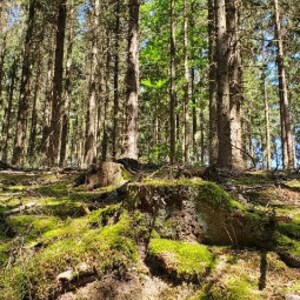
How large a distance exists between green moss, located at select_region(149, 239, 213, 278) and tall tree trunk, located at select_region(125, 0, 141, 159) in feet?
24.0

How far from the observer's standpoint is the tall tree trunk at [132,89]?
11.1 m

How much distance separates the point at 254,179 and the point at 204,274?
435 centimetres

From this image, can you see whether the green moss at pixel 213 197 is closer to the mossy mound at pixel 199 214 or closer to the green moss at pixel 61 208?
the mossy mound at pixel 199 214

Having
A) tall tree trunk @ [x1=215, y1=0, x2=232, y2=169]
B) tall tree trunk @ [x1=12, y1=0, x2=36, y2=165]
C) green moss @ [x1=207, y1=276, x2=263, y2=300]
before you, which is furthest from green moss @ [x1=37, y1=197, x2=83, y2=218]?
tall tree trunk @ [x1=12, y1=0, x2=36, y2=165]

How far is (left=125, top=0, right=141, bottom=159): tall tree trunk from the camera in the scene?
11086 millimetres

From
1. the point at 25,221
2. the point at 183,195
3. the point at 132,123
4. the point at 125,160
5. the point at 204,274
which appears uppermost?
the point at 132,123

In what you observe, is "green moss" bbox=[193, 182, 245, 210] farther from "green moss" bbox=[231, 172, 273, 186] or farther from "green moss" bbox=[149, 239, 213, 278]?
"green moss" bbox=[231, 172, 273, 186]

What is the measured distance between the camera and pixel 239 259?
359cm

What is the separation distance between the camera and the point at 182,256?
11.4ft

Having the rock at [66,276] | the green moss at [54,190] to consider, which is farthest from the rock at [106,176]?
the rock at [66,276]

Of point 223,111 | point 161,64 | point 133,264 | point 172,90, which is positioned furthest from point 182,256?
point 161,64

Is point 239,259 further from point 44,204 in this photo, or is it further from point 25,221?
point 44,204

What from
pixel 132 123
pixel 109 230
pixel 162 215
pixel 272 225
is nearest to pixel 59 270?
pixel 109 230

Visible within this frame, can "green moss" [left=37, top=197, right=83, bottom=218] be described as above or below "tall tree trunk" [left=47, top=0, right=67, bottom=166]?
below
